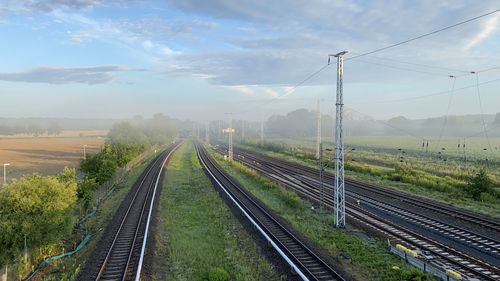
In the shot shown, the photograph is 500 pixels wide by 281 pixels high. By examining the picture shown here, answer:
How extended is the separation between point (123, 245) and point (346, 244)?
13094 millimetres

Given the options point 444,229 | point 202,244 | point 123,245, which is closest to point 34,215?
point 123,245

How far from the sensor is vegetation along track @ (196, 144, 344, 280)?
18.7 metres

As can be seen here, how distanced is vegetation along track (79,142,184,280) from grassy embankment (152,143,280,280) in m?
1.03

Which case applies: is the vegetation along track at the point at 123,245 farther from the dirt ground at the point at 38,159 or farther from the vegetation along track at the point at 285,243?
the dirt ground at the point at 38,159

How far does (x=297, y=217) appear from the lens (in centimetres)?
3114

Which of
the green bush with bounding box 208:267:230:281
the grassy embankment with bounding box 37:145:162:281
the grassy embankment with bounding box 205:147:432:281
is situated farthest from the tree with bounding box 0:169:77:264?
the grassy embankment with bounding box 205:147:432:281

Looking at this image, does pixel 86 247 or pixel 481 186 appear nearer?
pixel 86 247

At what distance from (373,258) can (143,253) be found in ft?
39.7

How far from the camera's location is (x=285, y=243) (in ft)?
77.8

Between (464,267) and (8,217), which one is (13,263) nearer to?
(8,217)

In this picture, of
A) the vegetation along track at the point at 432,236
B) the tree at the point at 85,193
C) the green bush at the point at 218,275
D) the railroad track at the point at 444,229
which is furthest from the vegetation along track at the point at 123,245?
the railroad track at the point at 444,229

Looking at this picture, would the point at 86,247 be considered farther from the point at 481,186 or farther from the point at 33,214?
the point at 481,186

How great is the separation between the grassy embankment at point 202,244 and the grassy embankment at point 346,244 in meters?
3.89

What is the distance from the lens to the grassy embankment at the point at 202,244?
63.8ft
